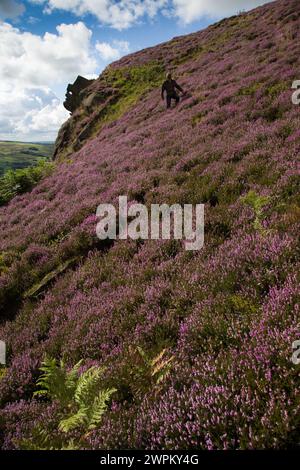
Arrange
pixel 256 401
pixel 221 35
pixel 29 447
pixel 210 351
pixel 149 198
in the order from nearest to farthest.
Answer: pixel 256 401, pixel 29 447, pixel 210 351, pixel 149 198, pixel 221 35

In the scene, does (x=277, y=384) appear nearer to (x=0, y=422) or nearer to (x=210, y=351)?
(x=210, y=351)

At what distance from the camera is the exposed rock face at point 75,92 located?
116ft

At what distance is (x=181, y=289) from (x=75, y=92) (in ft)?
119

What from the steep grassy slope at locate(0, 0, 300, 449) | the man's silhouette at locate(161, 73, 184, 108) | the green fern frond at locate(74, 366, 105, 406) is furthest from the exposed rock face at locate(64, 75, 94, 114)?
the green fern frond at locate(74, 366, 105, 406)

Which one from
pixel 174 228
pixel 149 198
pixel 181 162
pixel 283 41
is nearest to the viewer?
pixel 174 228

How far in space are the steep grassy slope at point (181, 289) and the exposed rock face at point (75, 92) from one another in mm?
23089

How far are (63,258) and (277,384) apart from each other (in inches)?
266

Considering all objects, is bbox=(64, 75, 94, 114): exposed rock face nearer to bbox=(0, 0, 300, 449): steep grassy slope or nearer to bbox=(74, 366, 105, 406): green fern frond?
bbox=(0, 0, 300, 449): steep grassy slope

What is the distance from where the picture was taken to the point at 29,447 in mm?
3311

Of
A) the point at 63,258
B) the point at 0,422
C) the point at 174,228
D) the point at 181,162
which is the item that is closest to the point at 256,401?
the point at 0,422

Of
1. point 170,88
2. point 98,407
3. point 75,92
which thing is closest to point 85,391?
point 98,407

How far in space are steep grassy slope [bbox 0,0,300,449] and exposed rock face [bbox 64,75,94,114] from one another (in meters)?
23.1

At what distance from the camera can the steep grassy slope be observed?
10.7 ft

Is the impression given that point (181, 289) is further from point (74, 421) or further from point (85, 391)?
point (74, 421)
